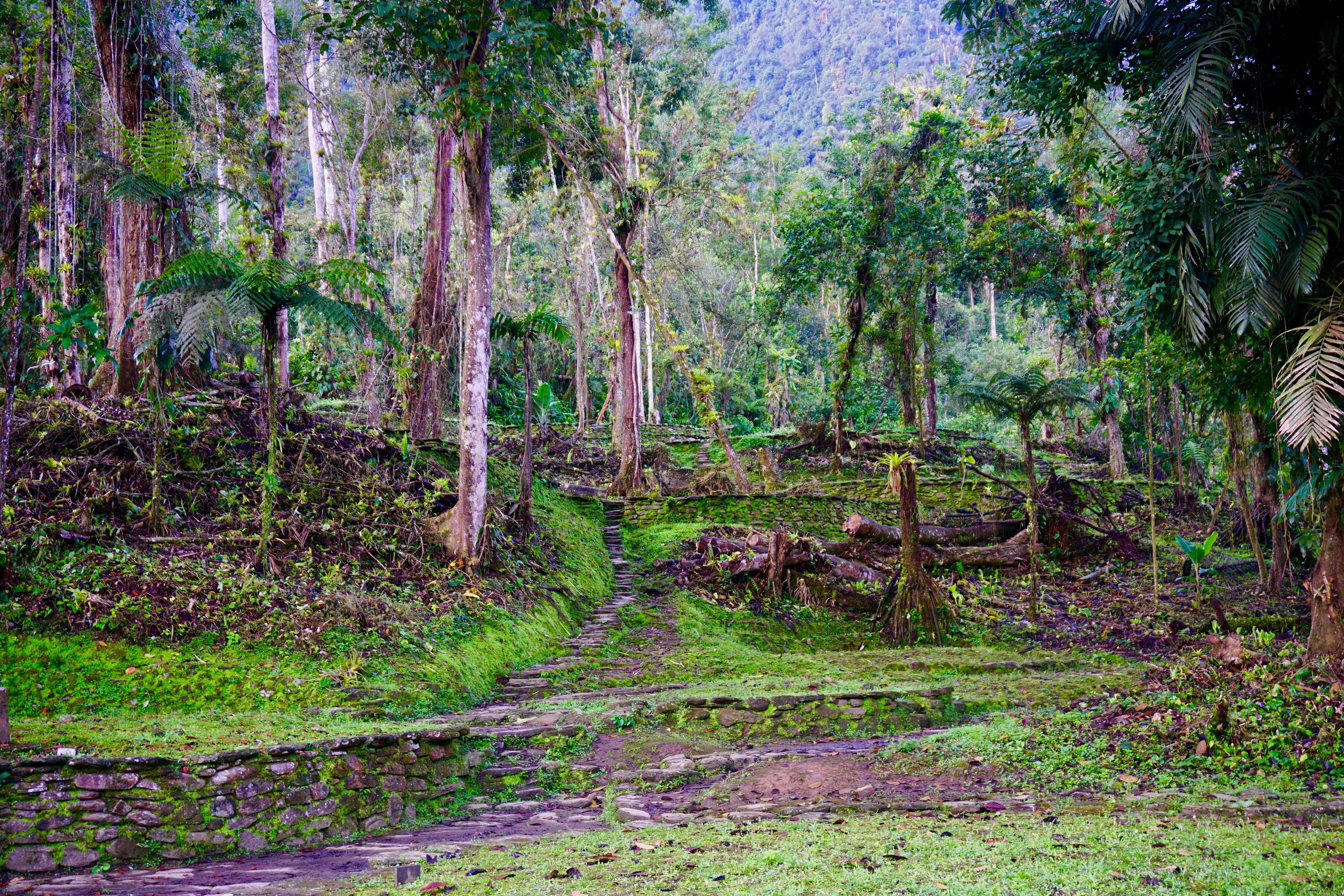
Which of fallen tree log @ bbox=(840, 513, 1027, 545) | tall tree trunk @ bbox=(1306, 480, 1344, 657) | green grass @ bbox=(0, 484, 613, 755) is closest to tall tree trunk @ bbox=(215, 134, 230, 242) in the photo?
green grass @ bbox=(0, 484, 613, 755)

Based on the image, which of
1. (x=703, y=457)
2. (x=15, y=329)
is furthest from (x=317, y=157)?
(x=15, y=329)

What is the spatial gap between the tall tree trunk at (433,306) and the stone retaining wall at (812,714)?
674cm

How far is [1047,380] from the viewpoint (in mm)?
10617

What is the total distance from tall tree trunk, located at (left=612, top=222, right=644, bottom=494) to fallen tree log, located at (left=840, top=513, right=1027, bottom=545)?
4.53 metres

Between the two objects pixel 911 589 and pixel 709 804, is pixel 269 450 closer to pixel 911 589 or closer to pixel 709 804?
pixel 709 804

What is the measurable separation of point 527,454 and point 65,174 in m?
8.23

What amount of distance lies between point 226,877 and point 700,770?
285 centimetres

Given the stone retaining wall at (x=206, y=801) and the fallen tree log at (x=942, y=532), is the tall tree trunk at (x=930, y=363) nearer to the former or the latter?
the fallen tree log at (x=942, y=532)

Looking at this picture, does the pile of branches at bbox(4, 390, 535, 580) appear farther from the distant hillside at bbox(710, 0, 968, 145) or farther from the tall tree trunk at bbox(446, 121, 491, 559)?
the distant hillside at bbox(710, 0, 968, 145)

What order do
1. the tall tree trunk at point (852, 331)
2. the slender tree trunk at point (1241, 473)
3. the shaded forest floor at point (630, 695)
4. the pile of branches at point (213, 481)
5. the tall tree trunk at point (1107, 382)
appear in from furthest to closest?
the tall tree trunk at point (852, 331)
the tall tree trunk at point (1107, 382)
the slender tree trunk at point (1241, 473)
the pile of branches at point (213, 481)
the shaded forest floor at point (630, 695)

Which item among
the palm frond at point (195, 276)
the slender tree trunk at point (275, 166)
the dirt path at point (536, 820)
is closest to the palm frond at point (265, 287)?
the palm frond at point (195, 276)

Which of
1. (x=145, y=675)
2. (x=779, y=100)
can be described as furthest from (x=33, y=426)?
(x=779, y=100)

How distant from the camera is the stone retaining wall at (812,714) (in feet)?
21.6

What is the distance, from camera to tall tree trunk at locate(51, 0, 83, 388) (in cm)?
959
